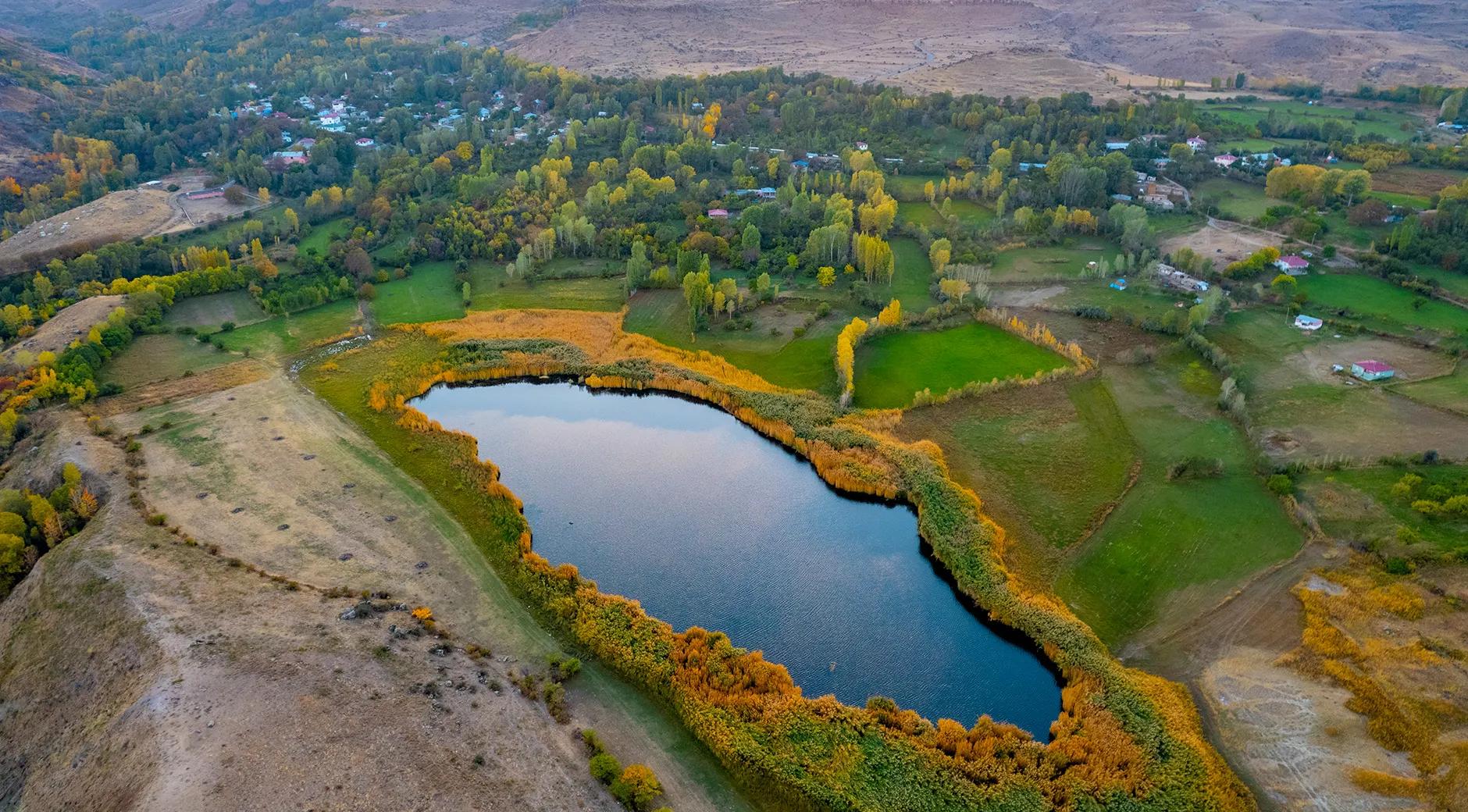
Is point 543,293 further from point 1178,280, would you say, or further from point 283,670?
point 1178,280

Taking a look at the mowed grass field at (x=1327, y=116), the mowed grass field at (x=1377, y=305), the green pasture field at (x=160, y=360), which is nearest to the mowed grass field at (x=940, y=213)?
the mowed grass field at (x=1377, y=305)

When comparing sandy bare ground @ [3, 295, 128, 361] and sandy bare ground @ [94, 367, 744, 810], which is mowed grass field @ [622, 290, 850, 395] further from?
sandy bare ground @ [3, 295, 128, 361]

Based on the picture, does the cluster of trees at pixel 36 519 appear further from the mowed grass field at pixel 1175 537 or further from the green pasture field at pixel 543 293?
the mowed grass field at pixel 1175 537

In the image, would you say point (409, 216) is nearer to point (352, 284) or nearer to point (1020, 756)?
point (352, 284)

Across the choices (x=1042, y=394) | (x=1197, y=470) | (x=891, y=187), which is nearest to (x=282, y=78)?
(x=891, y=187)

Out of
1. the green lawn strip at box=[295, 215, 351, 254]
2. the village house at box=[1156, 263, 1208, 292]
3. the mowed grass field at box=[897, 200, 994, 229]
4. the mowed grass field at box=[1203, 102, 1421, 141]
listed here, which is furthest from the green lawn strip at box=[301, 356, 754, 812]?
the mowed grass field at box=[1203, 102, 1421, 141]

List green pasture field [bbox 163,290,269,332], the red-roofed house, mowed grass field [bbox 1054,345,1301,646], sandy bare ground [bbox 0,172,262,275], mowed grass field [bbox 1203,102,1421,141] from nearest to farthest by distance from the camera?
mowed grass field [bbox 1054,345,1301,646], green pasture field [bbox 163,290,269,332], the red-roofed house, sandy bare ground [bbox 0,172,262,275], mowed grass field [bbox 1203,102,1421,141]
